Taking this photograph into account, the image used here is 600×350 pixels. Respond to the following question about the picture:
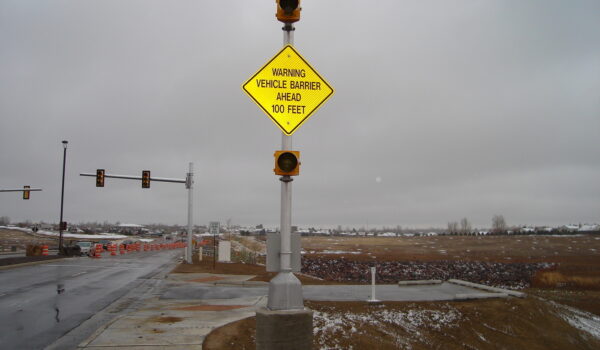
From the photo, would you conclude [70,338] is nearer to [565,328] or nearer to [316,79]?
[316,79]

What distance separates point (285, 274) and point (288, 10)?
A: 328 centimetres

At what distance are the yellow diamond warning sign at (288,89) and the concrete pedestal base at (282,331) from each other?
7.19 ft

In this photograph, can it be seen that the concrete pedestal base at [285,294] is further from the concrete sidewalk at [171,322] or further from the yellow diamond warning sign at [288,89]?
the concrete sidewalk at [171,322]

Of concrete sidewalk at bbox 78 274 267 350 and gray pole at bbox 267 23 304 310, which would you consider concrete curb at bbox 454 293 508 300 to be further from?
gray pole at bbox 267 23 304 310

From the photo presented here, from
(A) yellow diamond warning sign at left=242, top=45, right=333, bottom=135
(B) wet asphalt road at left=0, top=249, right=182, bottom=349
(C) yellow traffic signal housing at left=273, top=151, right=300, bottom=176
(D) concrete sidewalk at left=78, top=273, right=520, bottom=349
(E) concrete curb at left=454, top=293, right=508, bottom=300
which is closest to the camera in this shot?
(C) yellow traffic signal housing at left=273, top=151, right=300, bottom=176

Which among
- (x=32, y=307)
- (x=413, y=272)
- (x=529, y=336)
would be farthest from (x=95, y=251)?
(x=529, y=336)

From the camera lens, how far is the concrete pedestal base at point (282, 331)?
5.34 metres

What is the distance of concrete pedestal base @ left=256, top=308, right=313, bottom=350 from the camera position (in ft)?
17.5

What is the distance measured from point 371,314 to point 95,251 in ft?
119

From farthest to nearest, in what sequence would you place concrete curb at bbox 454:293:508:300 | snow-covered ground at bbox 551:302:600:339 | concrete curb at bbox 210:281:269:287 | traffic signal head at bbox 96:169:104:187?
traffic signal head at bbox 96:169:104:187
concrete curb at bbox 210:281:269:287
snow-covered ground at bbox 551:302:600:339
concrete curb at bbox 454:293:508:300

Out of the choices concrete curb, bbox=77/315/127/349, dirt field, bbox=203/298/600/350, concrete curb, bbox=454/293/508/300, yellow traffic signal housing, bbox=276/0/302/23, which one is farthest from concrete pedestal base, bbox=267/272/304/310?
concrete curb, bbox=454/293/508/300

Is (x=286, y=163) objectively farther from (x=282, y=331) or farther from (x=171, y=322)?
(x=171, y=322)

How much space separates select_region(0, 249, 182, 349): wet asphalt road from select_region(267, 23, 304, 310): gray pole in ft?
19.6

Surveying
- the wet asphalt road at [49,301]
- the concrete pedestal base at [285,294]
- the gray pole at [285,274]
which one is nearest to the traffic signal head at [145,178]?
the wet asphalt road at [49,301]
